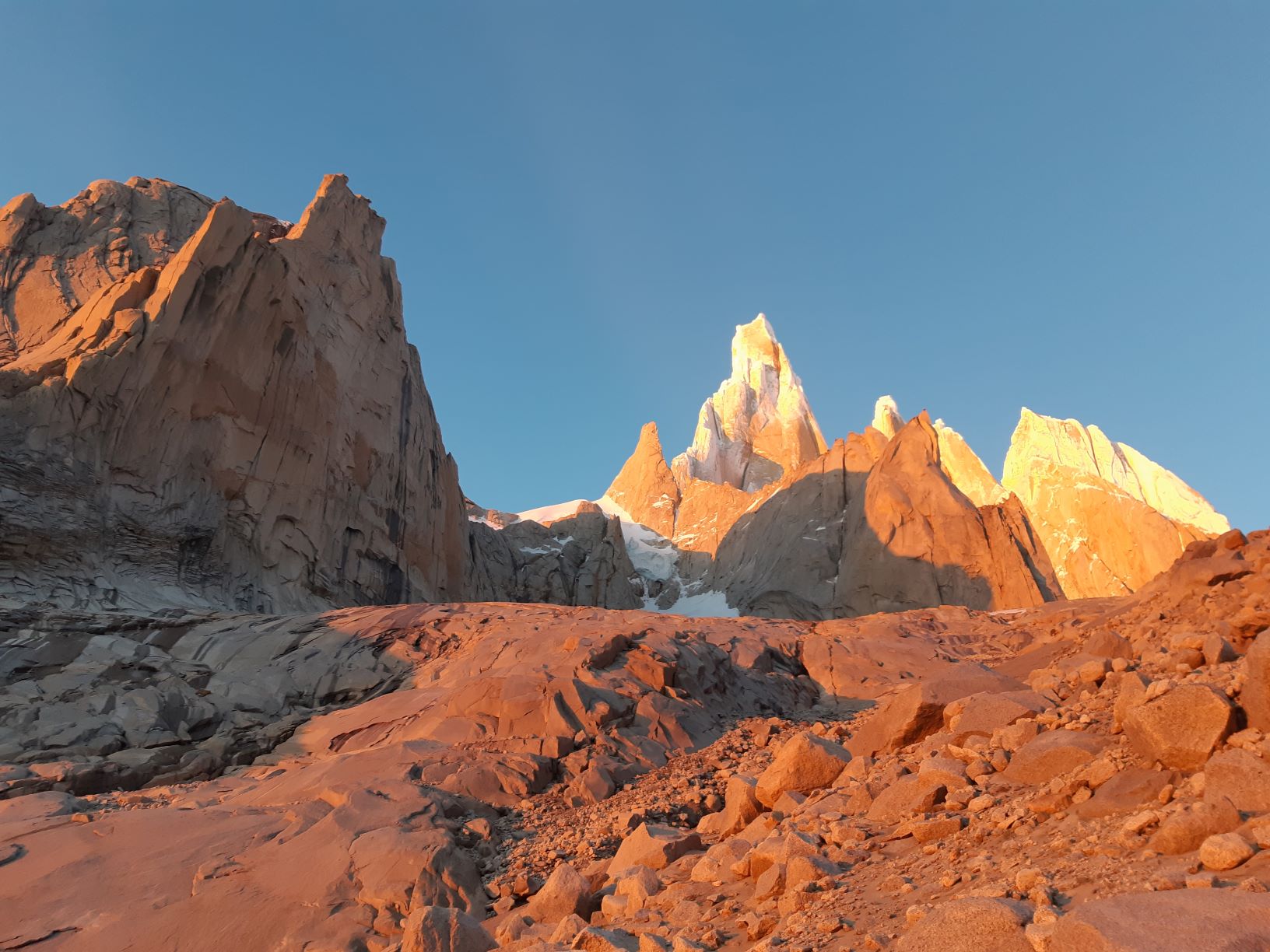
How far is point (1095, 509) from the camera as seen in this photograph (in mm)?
63875

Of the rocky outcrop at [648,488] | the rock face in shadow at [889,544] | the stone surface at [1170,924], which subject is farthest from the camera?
the rocky outcrop at [648,488]

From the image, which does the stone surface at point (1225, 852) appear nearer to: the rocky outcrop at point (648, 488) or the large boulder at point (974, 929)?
the large boulder at point (974, 929)

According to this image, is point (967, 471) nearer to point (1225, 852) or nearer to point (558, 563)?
point (558, 563)

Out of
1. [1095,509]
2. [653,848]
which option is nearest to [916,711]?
[653,848]

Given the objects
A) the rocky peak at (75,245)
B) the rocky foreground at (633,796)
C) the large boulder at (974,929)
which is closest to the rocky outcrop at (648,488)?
the rocky peak at (75,245)

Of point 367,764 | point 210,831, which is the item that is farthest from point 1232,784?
point 367,764

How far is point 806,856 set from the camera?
21.0 ft

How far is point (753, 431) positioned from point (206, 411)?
8733 centimetres

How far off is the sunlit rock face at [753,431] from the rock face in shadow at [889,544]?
4375 centimetres

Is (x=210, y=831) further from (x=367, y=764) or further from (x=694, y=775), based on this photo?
(x=694, y=775)

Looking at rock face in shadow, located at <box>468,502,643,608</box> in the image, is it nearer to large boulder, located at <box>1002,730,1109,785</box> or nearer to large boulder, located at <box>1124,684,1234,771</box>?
large boulder, located at <box>1002,730,1109,785</box>

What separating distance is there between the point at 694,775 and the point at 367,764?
18.1 feet

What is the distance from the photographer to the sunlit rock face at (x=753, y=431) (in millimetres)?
108312

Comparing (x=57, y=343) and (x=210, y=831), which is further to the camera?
(x=57, y=343)
